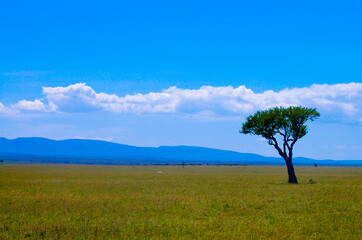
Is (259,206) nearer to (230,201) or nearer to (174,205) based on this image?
(230,201)

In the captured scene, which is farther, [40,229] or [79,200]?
[79,200]

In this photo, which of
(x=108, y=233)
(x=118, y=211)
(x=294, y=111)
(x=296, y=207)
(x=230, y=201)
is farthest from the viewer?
(x=294, y=111)

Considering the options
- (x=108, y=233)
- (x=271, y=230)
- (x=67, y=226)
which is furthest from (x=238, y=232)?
(x=67, y=226)

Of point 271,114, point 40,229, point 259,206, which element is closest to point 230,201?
point 259,206

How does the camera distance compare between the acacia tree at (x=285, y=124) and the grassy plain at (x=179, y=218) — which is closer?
the grassy plain at (x=179, y=218)

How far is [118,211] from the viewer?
74.1 feet

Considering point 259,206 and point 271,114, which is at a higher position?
point 271,114

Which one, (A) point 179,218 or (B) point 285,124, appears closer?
(A) point 179,218

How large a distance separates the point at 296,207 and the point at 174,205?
783cm

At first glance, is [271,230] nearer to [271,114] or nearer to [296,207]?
[296,207]

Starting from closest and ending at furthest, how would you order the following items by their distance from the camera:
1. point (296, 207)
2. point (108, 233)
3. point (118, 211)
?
point (108, 233), point (118, 211), point (296, 207)

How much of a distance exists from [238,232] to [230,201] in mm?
10314

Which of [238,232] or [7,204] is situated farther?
[7,204]

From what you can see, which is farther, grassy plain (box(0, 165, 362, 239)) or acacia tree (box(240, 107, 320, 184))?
acacia tree (box(240, 107, 320, 184))
